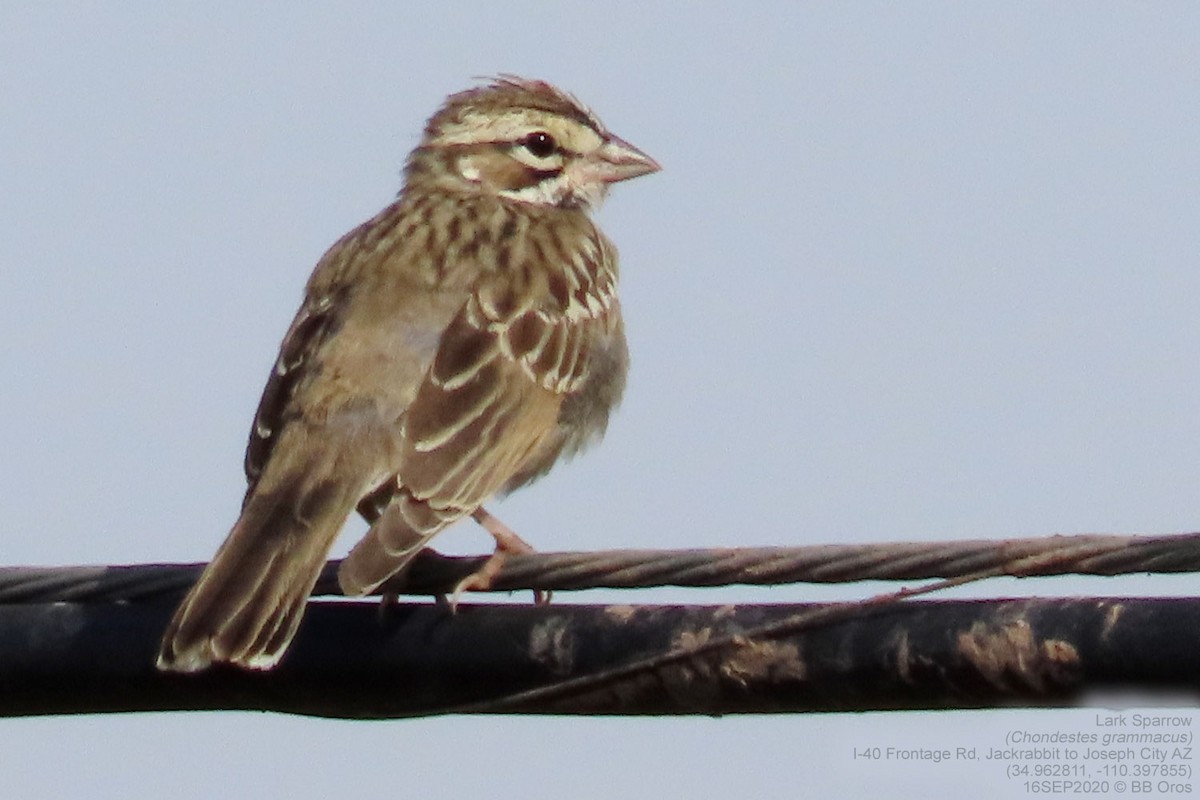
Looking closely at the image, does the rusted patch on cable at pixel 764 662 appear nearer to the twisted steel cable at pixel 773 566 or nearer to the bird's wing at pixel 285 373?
the twisted steel cable at pixel 773 566

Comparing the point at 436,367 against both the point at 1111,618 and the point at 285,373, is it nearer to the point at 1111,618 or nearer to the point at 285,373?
the point at 285,373

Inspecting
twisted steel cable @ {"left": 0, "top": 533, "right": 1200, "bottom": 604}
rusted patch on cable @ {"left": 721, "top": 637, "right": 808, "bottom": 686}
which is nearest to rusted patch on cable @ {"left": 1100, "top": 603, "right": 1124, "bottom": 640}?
twisted steel cable @ {"left": 0, "top": 533, "right": 1200, "bottom": 604}

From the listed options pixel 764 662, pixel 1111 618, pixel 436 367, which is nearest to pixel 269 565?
pixel 436 367

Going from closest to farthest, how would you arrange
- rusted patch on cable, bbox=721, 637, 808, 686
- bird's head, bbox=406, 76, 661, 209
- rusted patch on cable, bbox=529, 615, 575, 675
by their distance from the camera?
rusted patch on cable, bbox=721, 637, 808, 686 → rusted patch on cable, bbox=529, 615, 575, 675 → bird's head, bbox=406, 76, 661, 209

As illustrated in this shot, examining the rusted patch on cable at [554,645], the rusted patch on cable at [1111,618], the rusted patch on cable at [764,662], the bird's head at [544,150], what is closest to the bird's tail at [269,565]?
the rusted patch on cable at [554,645]

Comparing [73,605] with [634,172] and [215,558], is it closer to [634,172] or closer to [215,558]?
[215,558]

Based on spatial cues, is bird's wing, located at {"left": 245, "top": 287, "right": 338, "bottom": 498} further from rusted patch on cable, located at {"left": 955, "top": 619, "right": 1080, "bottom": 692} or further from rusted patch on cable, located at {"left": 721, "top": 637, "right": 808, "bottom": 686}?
rusted patch on cable, located at {"left": 955, "top": 619, "right": 1080, "bottom": 692}

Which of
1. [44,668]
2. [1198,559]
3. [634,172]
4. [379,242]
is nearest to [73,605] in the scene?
[44,668]
